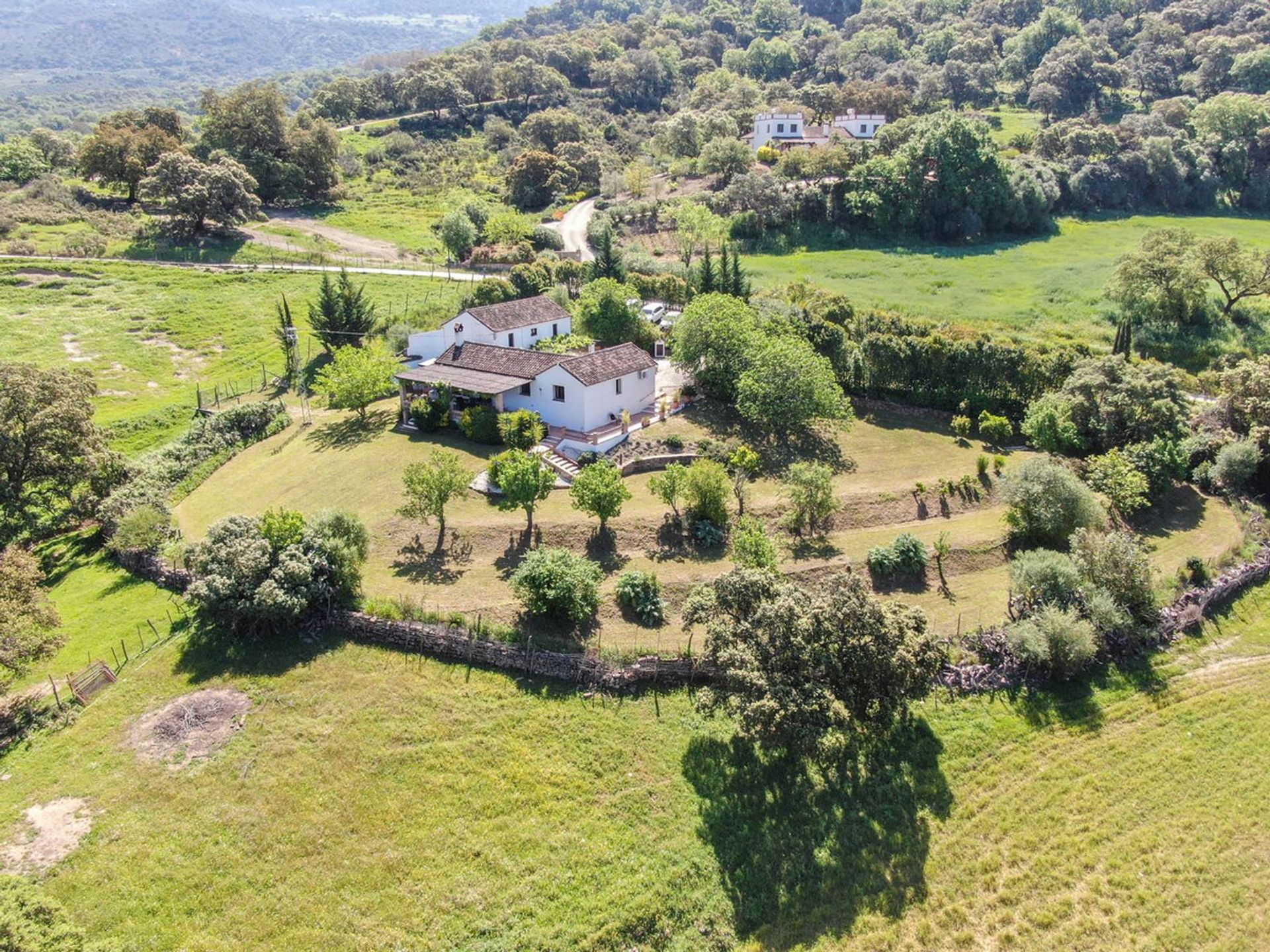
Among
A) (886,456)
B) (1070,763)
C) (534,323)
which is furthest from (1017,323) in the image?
(1070,763)

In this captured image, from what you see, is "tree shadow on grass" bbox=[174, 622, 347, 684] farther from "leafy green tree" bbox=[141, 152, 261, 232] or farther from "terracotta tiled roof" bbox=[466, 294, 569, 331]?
"leafy green tree" bbox=[141, 152, 261, 232]

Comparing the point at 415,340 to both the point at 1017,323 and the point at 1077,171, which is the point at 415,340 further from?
the point at 1077,171

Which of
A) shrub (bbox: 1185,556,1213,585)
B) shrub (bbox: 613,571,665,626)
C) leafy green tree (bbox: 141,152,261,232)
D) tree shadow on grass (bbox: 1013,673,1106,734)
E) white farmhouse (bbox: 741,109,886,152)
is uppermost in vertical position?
white farmhouse (bbox: 741,109,886,152)

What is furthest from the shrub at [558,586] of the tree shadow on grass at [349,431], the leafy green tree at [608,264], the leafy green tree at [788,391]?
the leafy green tree at [608,264]

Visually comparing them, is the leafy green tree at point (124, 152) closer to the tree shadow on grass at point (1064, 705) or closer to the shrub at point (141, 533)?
the shrub at point (141, 533)

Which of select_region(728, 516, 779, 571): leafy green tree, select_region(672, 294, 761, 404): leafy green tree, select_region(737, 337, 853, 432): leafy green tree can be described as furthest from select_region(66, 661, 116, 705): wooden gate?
select_region(672, 294, 761, 404): leafy green tree

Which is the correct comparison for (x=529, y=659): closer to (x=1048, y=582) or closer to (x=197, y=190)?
(x=1048, y=582)
